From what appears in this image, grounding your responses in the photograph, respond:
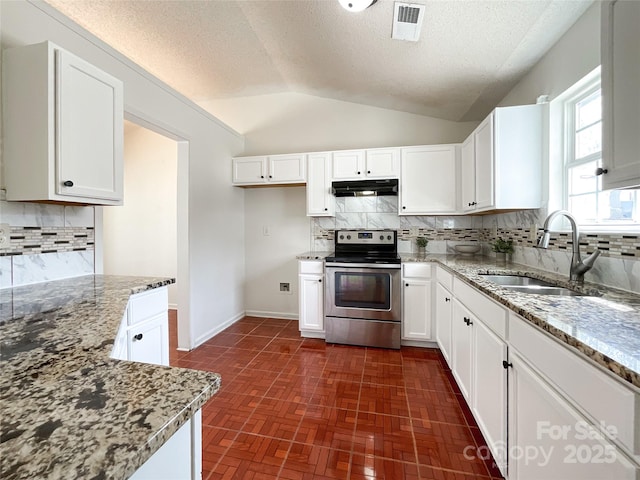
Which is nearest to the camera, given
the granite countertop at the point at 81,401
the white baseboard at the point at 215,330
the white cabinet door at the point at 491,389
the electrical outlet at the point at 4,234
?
the granite countertop at the point at 81,401

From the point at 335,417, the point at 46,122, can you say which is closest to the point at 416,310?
the point at 335,417

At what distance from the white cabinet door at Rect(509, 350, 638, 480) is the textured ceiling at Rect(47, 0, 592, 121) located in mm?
1947

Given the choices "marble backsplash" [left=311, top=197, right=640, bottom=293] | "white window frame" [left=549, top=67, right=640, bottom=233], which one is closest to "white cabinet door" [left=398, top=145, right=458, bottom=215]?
"marble backsplash" [left=311, top=197, right=640, bottom=293]

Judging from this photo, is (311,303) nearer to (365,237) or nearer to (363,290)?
(363,290)

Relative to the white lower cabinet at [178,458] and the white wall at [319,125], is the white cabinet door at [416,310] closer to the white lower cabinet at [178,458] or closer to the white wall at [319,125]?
the white wall at [319,125]

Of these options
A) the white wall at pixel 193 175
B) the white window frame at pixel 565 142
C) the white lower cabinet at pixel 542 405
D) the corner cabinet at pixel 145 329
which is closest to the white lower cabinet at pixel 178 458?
the corner cabinet at pixel 145 329

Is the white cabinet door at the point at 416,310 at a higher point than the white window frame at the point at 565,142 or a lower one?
lower

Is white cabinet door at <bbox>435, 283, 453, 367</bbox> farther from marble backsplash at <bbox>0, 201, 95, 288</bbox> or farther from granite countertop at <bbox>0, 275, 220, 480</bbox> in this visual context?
marble backsplash at <bbox>0, 201, 95, 288</bbox>

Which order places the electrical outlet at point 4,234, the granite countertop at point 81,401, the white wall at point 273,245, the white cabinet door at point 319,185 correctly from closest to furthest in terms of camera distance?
the granite countertop at point 81,401
the electrical outlet at point 4,234
the white cabinet door at point 319,185
the white wall at point 273,245

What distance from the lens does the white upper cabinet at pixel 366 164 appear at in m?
3.08

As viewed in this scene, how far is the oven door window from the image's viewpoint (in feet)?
9.19

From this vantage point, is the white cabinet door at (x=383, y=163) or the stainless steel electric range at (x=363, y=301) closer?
the stainless steel electric range at (x=363, y=301)

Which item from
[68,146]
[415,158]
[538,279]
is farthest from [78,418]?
[415,158]

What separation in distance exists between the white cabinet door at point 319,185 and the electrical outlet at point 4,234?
2379 mm
